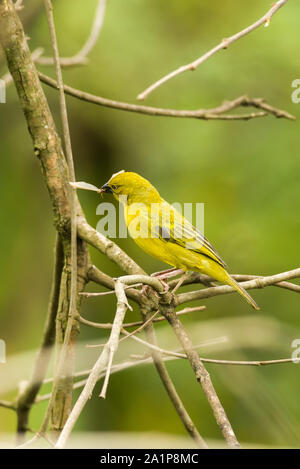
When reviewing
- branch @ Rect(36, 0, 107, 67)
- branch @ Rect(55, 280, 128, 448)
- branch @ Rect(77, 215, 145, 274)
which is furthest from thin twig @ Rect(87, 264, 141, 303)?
branch @ Rect(36, 0, 107, 67)

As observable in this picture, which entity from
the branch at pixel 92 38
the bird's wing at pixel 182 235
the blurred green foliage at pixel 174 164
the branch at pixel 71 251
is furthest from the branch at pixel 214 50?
the blurred green foliage at pixel 174 164

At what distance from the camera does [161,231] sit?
4.22 m

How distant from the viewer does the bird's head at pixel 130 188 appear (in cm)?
440

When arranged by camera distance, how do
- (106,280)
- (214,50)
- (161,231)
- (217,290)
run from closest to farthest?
(214,50)
(217,290)
(106,280)
(161,231)

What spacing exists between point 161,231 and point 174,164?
2.86 metres

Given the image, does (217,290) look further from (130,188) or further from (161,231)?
(130,188)

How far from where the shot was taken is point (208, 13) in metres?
7.09

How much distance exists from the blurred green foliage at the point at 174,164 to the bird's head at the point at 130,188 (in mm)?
2023

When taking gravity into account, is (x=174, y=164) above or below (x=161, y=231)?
above

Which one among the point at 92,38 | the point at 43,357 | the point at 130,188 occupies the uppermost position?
the point at 92,38

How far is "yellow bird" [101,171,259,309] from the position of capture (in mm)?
4141

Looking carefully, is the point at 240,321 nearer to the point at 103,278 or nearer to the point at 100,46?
the point at 103,278

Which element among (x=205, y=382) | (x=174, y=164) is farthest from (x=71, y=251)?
(x=174, y=164)
